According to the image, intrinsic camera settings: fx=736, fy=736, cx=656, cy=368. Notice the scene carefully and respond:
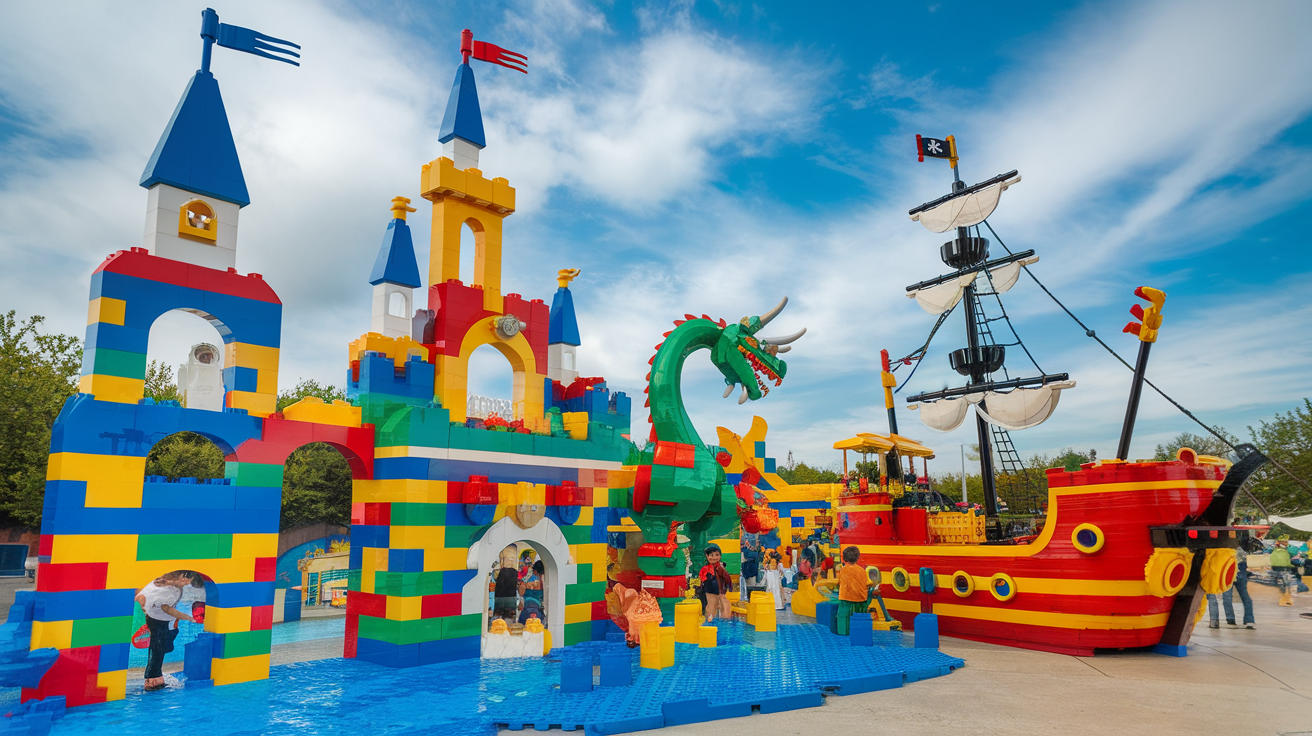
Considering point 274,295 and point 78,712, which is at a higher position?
point 274,295

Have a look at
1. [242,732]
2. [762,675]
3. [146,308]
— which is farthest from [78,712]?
[762,675]

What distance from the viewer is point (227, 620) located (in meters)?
9.30

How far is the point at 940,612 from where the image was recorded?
554 inches

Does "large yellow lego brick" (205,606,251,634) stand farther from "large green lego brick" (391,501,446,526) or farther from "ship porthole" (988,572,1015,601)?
→ "ship porthole" (988,572,1015,601)

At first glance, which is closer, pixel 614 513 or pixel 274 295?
pixel 274 295

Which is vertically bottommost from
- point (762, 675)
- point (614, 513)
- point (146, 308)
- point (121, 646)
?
point (762, 675)

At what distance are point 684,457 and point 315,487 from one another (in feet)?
59.0

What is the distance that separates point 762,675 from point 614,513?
4937 millimetres

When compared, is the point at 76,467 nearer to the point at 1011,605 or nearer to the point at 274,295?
the point at 274,295

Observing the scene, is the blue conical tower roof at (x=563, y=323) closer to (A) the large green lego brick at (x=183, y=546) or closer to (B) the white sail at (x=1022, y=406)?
(A) the large green lego brick at (x=183, y=546)

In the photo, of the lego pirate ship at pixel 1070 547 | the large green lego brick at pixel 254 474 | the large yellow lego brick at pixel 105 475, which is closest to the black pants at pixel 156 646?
the large yellow lego brick at pixel 105 475

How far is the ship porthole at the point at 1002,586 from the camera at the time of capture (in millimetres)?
12891

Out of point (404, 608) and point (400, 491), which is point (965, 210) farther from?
point (404, 608)

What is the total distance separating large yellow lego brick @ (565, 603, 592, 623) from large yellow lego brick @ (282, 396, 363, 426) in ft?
15.4
